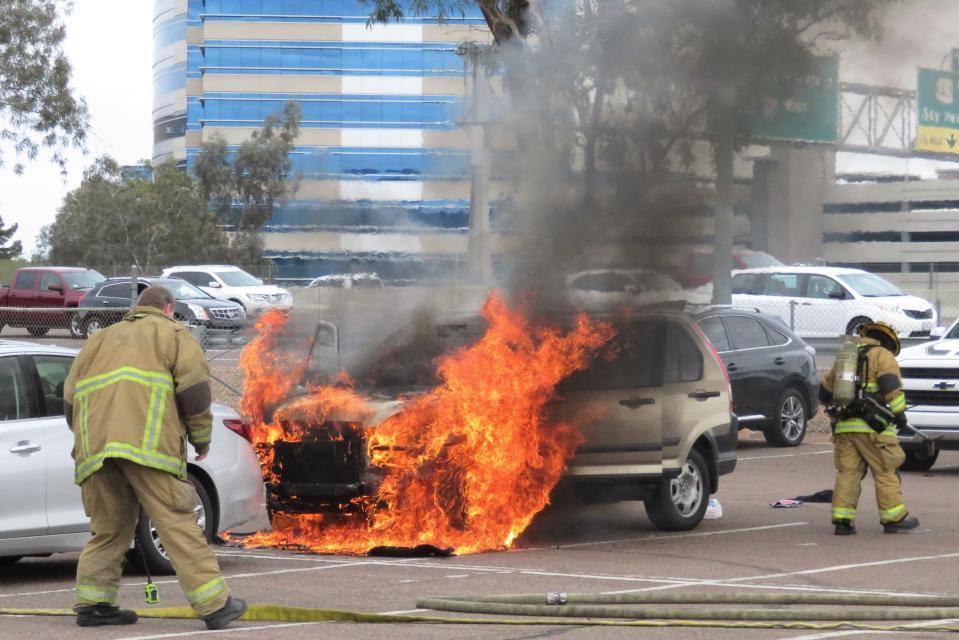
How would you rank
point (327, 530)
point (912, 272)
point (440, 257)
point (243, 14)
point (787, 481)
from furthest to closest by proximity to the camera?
point (243, 14), point (912, 272), point (787, 481), point (440, 257), point (327, 530)

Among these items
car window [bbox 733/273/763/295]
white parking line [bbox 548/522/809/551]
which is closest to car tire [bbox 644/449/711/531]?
white parking line [bbox 548/522/809/551]

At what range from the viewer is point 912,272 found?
29.3 m

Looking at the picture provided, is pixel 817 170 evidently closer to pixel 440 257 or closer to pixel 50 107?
pixel 440 257

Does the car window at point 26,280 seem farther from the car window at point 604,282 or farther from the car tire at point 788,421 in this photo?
the car window at point 604,282

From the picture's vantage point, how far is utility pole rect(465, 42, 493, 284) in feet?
39.8

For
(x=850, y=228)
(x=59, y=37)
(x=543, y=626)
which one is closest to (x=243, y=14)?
(x=59, y=37)

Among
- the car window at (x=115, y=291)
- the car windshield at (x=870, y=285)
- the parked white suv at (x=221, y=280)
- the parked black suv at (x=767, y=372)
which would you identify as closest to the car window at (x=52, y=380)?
the parked black suv at (x=767, y=372)

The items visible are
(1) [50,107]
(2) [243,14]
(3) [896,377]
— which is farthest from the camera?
(2) [243,14]

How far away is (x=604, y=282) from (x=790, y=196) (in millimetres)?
2235

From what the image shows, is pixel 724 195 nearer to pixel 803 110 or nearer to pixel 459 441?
pixel 803 110

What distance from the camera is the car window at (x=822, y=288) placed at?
87.2 ft

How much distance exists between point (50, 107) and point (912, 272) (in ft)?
59.1

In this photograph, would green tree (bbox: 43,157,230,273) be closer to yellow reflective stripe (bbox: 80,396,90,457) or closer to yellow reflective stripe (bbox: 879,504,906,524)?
Result: yellow reflective stripe (bbox: 879,504,906,524)

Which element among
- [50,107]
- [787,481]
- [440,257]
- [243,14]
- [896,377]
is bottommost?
[787,481]
